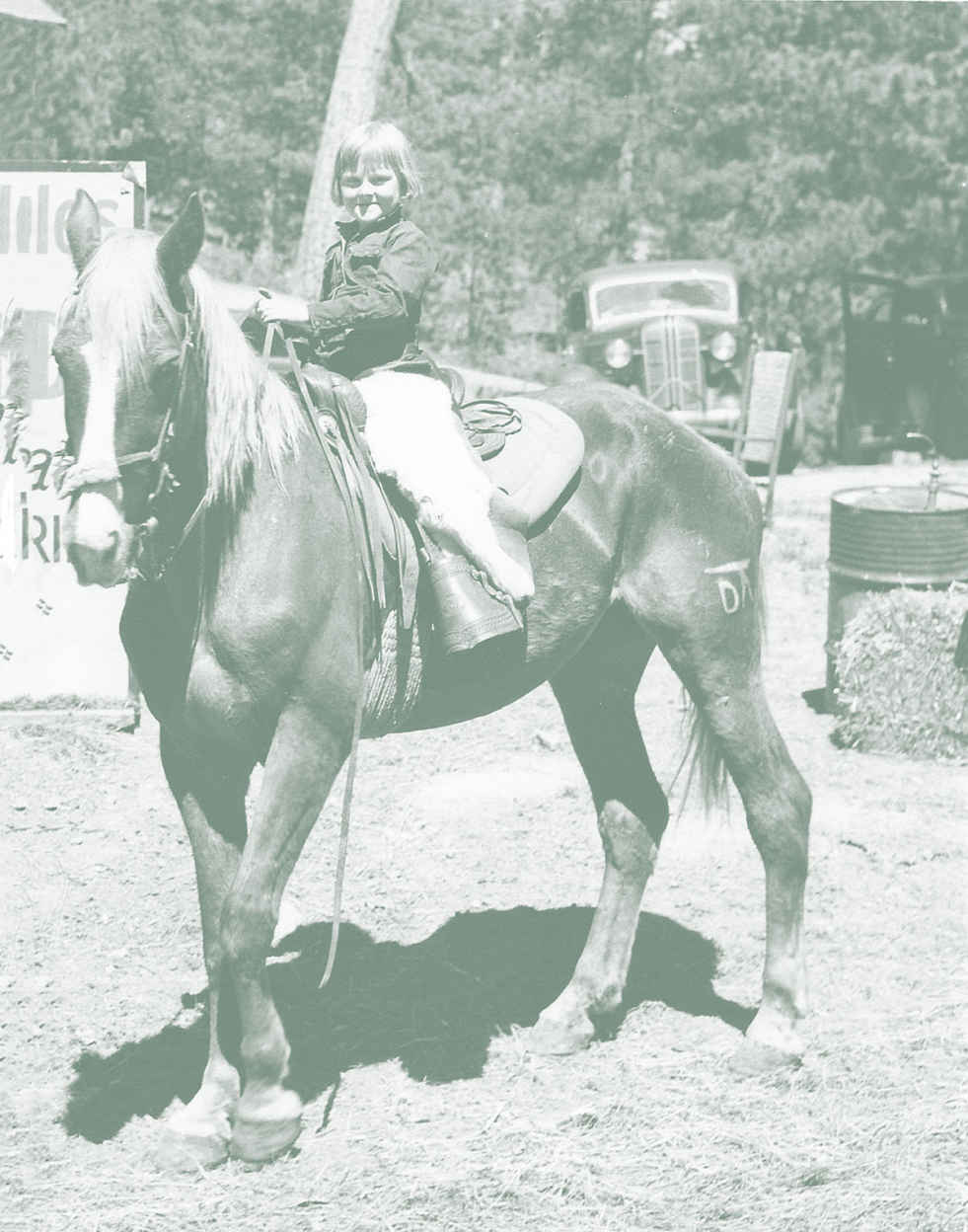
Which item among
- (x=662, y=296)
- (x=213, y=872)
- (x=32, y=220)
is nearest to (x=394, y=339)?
(x=213, y=872)

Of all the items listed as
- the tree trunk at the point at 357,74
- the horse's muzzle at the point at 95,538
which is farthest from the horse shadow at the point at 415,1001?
Answer: the tree trunk at the point at 357,74

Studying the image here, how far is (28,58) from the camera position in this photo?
12.4 m

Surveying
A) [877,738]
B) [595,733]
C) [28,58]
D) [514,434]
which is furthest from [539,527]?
[28,58]

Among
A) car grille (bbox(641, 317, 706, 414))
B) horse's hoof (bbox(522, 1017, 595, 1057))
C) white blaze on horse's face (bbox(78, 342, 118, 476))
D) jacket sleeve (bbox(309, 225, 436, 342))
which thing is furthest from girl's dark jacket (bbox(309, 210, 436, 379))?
car grille (bbox(641, 317, 706, 414))

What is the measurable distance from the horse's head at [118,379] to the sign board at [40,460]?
3636 millimetres

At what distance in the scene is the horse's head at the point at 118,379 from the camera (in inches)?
129

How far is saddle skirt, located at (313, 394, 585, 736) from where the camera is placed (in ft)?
13.1

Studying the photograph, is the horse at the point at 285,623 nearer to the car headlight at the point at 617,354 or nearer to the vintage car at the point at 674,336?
the vintage car at the point at 674,336

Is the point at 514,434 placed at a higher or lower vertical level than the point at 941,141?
lower

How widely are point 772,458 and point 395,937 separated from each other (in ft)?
30.4

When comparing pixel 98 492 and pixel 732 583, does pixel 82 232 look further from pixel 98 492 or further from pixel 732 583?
pixel 732 583

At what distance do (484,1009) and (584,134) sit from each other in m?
16.7

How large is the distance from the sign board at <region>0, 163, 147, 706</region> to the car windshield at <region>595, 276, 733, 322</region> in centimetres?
1015

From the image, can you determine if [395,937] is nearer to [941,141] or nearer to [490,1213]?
[490,1213]
